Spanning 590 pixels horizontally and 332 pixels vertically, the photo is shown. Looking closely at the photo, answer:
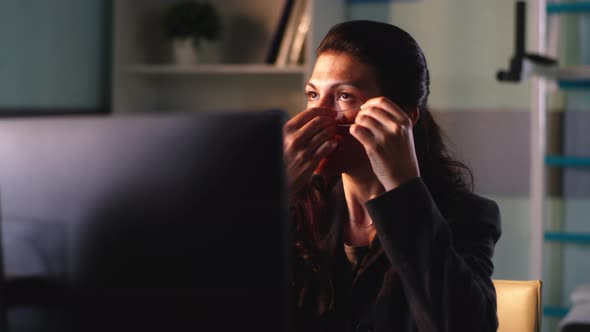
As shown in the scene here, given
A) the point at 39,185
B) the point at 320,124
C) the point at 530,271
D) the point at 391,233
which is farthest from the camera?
the point at 530,271

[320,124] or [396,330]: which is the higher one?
[320,124]

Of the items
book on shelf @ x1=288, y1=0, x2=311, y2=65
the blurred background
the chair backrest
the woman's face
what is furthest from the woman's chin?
book on shelf @ x1=288, y1=0, x2=311, y2=65

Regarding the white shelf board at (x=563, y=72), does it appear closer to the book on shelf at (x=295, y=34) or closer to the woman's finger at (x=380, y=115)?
the book on shelf at (x=295, y=34)

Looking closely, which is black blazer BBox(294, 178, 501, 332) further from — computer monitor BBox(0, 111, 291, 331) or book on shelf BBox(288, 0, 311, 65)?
book on shelf BBox(288, 0, 311, 65)

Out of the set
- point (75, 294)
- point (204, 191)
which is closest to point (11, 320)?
point (75, 294)

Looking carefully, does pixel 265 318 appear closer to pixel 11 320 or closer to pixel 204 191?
pixel 204 191

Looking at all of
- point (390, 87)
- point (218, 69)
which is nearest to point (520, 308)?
point (390, 87)

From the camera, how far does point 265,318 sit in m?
0.57

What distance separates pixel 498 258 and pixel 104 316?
8.79 feet

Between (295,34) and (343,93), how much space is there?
1.79 meters

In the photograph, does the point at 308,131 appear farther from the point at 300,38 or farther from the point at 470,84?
the point at 470,84

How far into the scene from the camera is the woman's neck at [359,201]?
4.24 ft

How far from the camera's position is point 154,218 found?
2.00ft

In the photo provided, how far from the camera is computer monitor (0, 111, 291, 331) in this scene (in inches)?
22.3
